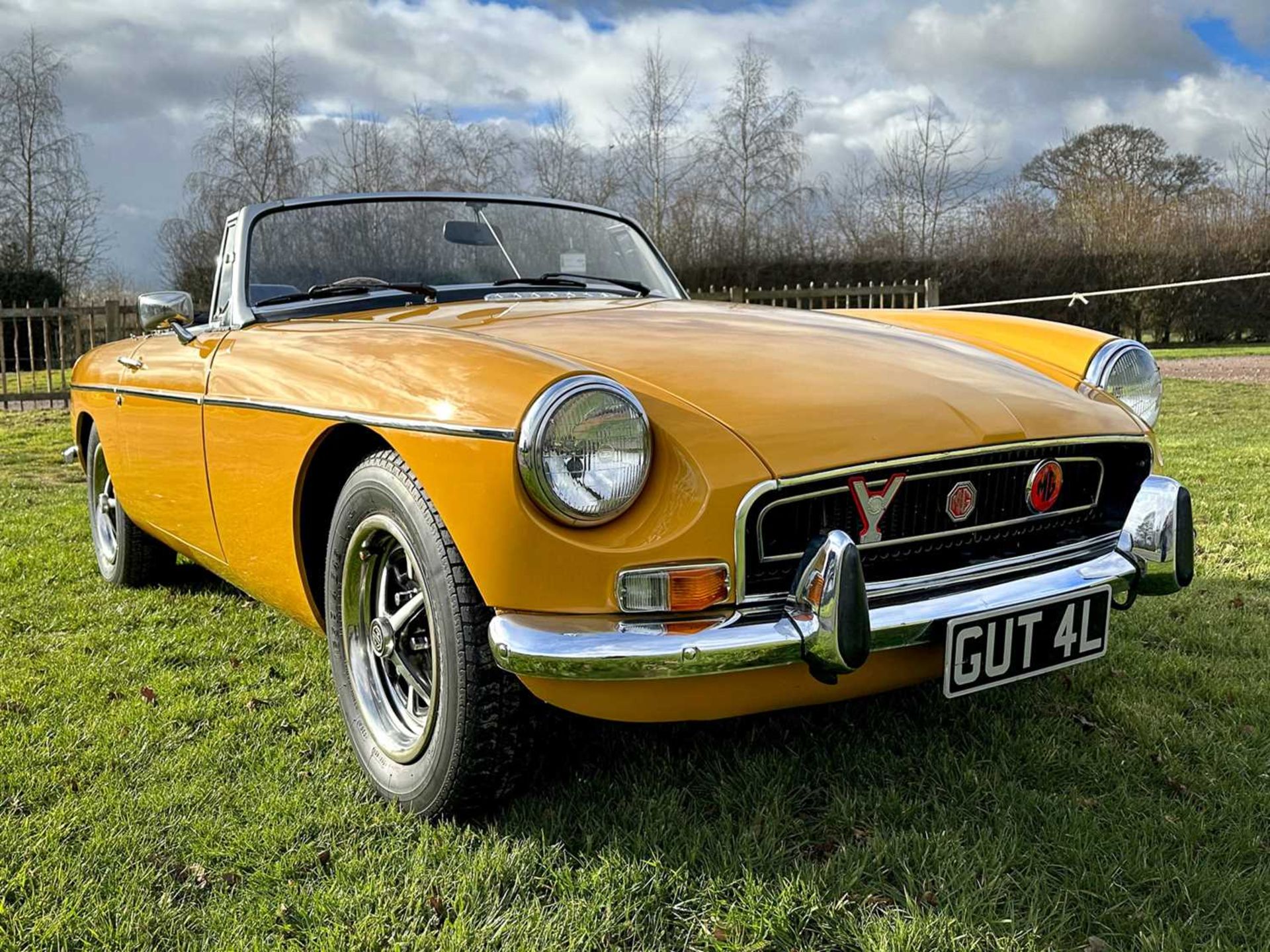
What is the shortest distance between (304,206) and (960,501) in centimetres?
220

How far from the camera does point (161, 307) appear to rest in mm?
3283

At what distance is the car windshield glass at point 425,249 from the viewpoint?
307 cm

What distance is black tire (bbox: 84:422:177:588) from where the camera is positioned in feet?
12.8

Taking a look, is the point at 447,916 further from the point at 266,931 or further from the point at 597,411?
the point at 597,411

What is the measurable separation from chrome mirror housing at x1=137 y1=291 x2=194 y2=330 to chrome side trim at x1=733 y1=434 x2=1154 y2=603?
225 centimetres

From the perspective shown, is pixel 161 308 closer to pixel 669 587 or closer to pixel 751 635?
pixel 669 587

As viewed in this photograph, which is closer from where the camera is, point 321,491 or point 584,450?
point 584,450

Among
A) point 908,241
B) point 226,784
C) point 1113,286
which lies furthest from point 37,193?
point 226,784

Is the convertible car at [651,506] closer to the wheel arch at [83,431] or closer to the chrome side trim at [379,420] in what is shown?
the chrome side trim at [379,420]

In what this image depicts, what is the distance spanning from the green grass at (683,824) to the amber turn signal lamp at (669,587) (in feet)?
1.49

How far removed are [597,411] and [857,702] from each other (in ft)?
4.13

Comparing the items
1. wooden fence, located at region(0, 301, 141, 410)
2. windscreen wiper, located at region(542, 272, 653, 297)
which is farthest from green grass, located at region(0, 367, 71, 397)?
windscreen wiper, located at region(542, 272, 653, 297)

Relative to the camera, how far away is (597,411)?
5.82 ft

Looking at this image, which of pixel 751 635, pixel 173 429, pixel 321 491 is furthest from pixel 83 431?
pixel 751 635
